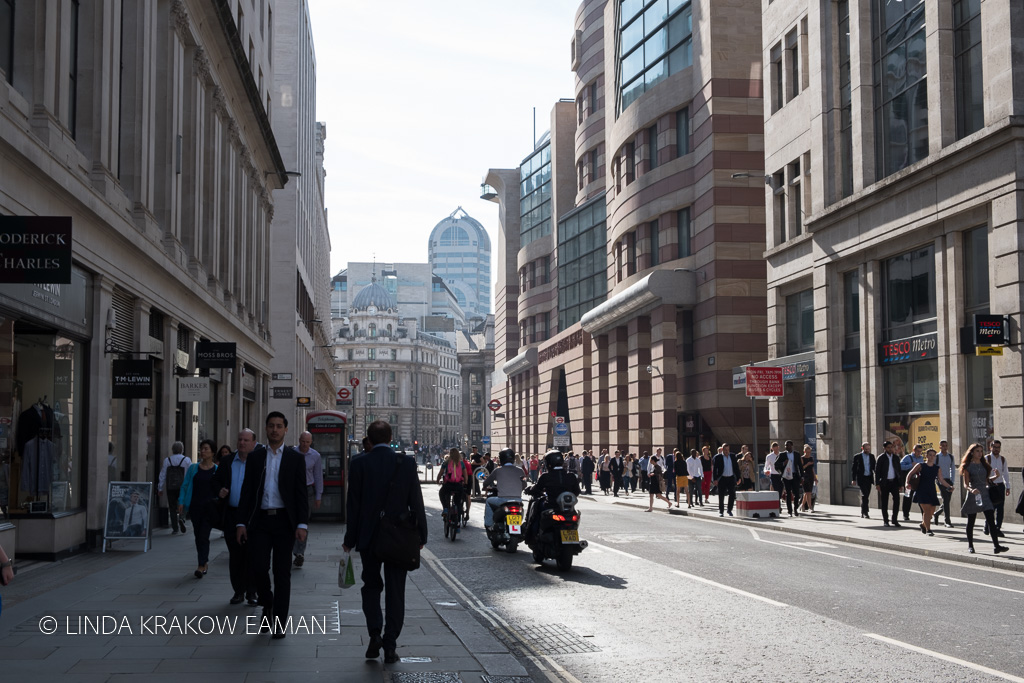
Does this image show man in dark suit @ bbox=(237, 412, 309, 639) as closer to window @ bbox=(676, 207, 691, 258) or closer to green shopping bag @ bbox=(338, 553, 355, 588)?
green shopping bag @ bbox=(338, 553, 355, 588)

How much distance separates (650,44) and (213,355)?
31.4 metres

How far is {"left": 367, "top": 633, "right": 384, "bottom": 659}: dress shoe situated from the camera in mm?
8250

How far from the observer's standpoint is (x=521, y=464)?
44.2 m

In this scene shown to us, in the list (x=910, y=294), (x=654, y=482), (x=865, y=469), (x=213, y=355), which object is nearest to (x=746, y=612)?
(x=865, y=469)

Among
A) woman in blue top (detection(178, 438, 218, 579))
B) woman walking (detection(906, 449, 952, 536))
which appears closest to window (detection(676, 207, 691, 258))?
woman walking (detection(906, 449, 952, 536))

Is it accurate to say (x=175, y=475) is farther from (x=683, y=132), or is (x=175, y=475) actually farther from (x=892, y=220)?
(x=683, y=132)

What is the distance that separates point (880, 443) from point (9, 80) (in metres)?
22.9

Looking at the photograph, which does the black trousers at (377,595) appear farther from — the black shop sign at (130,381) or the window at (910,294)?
the window at (910,294)

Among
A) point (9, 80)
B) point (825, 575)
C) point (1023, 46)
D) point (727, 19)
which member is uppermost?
point (727, 19)

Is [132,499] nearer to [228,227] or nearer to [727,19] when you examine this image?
[228,227]

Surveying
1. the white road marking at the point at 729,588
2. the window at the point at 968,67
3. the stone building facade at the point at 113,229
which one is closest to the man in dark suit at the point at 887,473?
the window at the point at 968,67

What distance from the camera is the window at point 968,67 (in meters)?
24.6

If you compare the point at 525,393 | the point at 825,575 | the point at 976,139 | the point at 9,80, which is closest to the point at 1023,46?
the point at 976,139

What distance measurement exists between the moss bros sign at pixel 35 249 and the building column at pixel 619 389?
44.3 m
